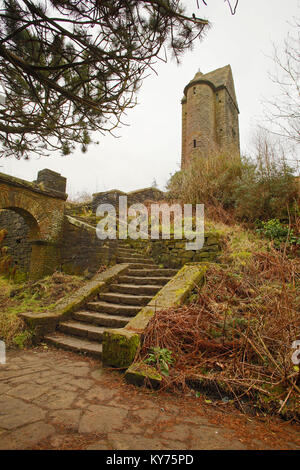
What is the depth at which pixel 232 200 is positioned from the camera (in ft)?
24.6

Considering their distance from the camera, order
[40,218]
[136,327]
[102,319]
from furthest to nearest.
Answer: [40,218] → [102,319] → [136,327]

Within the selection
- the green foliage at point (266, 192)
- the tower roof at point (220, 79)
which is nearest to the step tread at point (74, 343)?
the green foliage at point (266, 192)

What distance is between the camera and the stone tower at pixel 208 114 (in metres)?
17.9

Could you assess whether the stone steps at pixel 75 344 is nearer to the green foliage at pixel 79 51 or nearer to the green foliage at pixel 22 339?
the green foliage at pixel 22 339

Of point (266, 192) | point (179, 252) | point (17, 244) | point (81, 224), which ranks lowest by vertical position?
point (179, 252)

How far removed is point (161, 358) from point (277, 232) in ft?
13.9

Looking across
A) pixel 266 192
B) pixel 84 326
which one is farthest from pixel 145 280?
pixel 266 192

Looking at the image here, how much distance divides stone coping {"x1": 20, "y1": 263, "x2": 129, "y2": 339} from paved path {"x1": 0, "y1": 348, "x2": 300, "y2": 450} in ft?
4.07

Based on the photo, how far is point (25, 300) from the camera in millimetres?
5125

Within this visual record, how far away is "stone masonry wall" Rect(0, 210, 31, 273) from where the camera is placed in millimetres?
7953

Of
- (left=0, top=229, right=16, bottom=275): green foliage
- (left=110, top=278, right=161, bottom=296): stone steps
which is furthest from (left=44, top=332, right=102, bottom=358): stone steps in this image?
(left=0, top=229, right=16, bottom=275): green foliage

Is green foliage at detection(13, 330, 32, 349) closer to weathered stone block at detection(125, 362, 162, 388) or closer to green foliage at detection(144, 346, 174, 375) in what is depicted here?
weathered stone block at detection(125, 362, 162, 388)

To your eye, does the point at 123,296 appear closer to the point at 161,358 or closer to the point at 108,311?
the point at 108,311
